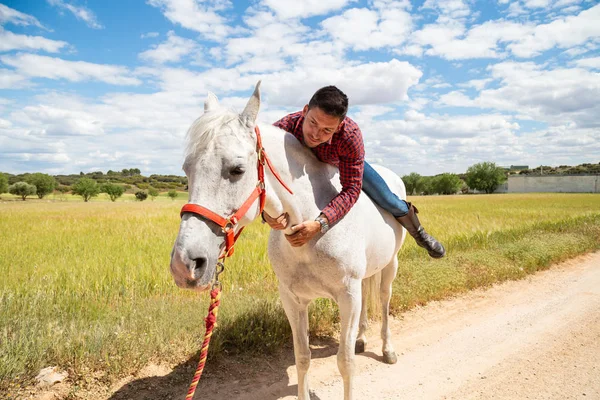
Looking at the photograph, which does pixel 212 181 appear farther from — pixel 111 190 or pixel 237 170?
pixel 111 190

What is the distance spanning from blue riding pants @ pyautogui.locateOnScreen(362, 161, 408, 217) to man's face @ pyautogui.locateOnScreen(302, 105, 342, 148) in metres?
1.04

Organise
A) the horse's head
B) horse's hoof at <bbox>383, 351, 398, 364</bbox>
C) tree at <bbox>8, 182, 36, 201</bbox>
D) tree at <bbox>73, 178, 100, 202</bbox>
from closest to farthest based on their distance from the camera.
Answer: the horse's head, horse's hoof at <bbox>383, 351, 398, 364</bbox>, tree at <bbox>8, 182, 36, 201</bbox>, tree at <bbox>73, 178, 100, 202</bbox>

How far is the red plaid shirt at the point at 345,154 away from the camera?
8.71 feet

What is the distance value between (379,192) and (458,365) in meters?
2.18

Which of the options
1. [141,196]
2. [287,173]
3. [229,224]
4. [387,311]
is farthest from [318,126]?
[141,196]

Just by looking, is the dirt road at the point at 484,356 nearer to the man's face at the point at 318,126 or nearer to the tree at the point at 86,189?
the man's face at the point at 318,126

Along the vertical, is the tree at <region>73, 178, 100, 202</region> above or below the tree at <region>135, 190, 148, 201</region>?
above

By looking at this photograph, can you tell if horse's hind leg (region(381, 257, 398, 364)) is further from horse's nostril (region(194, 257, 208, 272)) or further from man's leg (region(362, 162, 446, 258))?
horse's nostril (region(194, 257, 208, 272))

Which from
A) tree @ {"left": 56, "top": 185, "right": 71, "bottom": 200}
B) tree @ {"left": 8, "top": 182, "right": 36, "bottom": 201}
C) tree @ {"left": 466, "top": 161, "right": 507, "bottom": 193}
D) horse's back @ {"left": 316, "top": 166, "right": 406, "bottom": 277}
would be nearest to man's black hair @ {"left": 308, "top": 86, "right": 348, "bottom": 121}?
horse's back @ {"left": 316, "top": 166, "right": 406, "bottom": 277}

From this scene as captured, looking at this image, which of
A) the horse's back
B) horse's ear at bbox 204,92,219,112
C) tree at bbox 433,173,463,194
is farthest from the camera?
tree at bbox 433,173,463,194

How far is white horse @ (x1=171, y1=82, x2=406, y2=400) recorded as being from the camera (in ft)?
6.00

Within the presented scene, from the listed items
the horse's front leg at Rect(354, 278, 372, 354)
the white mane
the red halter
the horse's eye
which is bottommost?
the horse's front leg at Rect(354, 278, 372, 354)

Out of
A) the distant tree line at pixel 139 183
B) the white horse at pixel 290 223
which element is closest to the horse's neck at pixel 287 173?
the white horse at pixel 290 223

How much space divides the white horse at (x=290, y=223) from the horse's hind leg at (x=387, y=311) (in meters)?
A: 0.07
